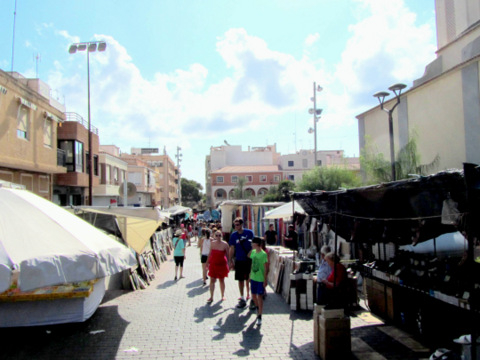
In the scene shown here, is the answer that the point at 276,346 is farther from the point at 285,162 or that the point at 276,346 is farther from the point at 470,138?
the point at 285,162

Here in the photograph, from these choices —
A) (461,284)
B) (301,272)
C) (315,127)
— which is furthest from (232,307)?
(315,127)

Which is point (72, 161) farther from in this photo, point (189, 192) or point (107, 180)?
point (189, 192)

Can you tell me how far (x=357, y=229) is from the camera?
8.70m

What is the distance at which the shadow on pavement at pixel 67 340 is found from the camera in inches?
232

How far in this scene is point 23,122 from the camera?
1620 centimetres

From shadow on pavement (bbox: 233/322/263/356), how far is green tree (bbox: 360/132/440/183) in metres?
12.7

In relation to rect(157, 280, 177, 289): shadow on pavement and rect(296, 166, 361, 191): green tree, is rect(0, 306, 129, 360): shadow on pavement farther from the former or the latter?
rect(296, 166, 361, 191): green tree

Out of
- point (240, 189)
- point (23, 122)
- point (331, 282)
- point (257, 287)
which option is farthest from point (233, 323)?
point (240, 189)

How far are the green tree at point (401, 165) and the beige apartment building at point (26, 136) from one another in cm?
1535

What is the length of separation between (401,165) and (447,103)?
163 inches

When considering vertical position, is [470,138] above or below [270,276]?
above

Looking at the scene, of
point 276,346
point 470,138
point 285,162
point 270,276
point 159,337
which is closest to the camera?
point 276,346

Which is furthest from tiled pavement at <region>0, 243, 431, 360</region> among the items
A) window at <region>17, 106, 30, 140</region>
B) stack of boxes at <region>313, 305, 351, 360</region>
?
window at <region>17, 106, 30, 140</region>

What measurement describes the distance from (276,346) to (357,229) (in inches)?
139
